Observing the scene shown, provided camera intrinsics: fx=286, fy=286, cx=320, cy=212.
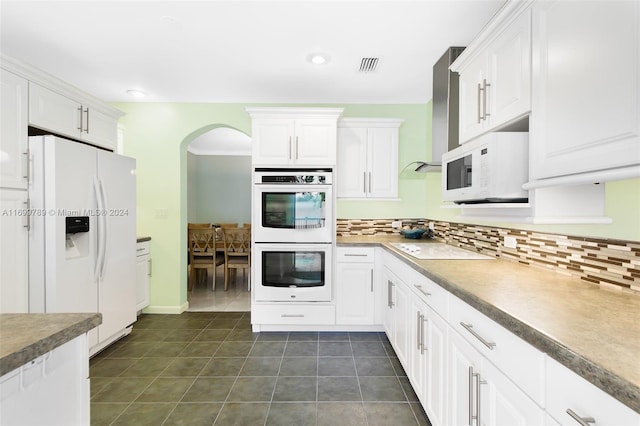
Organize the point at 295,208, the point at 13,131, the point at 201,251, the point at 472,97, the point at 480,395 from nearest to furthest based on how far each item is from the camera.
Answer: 1. the point at 480,395
2. the point at 472,97
3. the point at 13,131
4. the point at 295,208
5. the point at 201,251

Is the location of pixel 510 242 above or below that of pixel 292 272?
above

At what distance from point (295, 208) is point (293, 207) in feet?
0.08

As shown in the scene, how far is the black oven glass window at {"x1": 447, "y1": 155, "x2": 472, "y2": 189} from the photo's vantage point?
1710 mm

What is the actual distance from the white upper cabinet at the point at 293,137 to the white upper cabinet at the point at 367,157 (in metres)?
0.32

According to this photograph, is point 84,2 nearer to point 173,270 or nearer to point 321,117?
point 321,117

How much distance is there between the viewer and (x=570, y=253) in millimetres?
1439

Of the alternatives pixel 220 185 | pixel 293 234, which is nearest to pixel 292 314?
pixel 293 234

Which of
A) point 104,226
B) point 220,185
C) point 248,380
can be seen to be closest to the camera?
point 248,380

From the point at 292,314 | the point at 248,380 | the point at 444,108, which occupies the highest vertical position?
the point at 444,108

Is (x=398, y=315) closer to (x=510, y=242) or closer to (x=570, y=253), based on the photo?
(x=510, y=242)

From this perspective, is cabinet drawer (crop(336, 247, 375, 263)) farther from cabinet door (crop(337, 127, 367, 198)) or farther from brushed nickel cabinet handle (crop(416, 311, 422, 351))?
brushed nickel cabinet handle (crop(416, 311, 422, 351))

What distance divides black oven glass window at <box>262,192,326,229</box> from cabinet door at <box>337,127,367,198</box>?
17.0 inches

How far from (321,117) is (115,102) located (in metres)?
2.52

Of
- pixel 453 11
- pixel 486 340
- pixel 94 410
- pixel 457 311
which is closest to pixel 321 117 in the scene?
pixel 453 11
